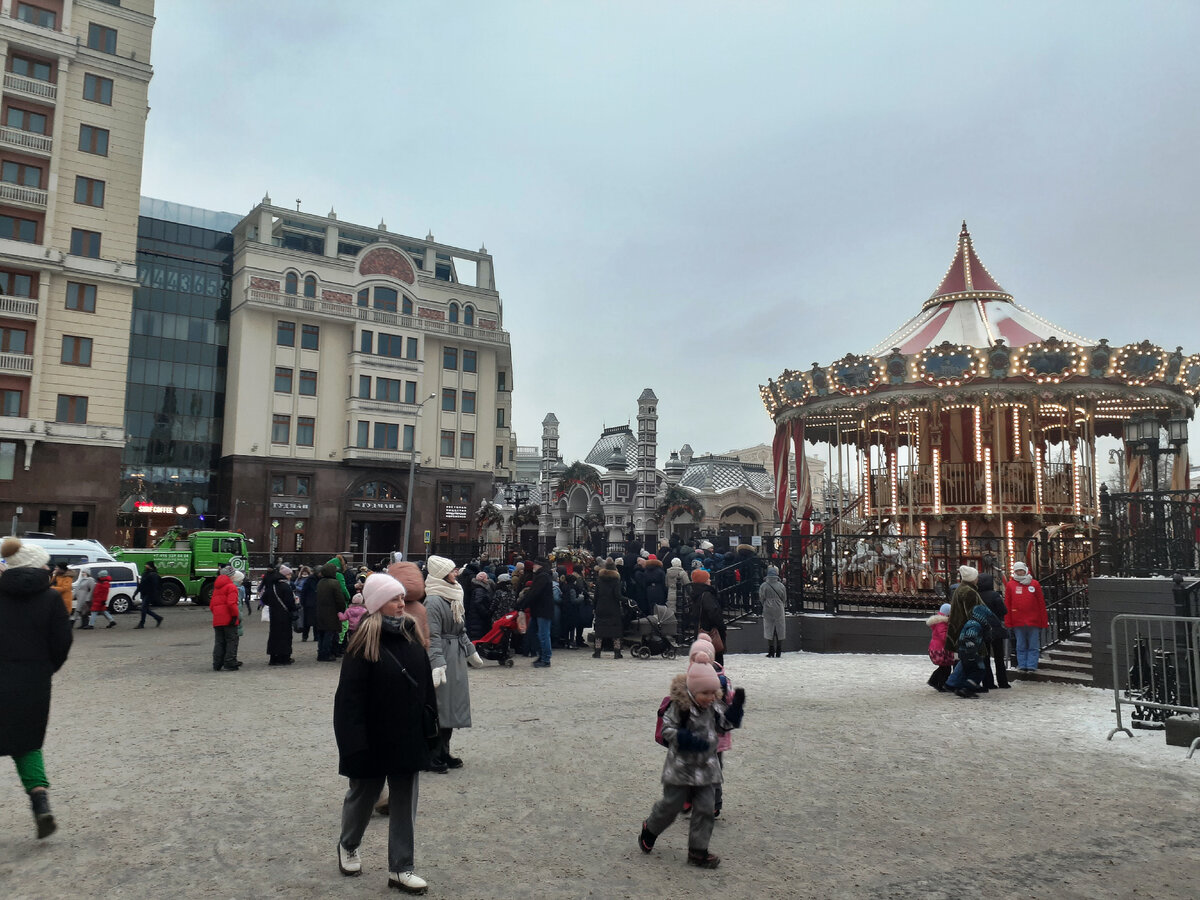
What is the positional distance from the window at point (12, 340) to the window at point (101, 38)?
1379 centimetres

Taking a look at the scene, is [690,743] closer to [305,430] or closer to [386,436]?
[386,436]

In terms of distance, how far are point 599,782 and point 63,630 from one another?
4.17m

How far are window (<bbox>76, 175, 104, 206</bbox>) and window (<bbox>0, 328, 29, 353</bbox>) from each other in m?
6.48

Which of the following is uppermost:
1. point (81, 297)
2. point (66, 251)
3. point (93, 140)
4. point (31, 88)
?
point (31, 88)

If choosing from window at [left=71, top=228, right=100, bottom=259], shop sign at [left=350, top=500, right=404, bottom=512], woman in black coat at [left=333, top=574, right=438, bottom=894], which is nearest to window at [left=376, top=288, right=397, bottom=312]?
shop sign at [left=350, top=500, right=404, bottom=512]

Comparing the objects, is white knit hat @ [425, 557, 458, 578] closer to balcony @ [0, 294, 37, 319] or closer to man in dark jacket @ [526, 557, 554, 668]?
man in dark jacket @ [526, 557, 554, 668]

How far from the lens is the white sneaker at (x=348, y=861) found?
4.79m

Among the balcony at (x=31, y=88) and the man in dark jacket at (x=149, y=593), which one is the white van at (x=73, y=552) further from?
the balcony at (x=31, y=88)

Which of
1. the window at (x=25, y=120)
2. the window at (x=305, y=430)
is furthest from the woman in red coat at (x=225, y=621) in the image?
the window at (x=305, y=430)

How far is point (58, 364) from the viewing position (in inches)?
1423

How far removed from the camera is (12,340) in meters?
35.2

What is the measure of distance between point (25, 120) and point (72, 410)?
12.8 meters

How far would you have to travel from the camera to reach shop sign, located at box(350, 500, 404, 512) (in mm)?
47000

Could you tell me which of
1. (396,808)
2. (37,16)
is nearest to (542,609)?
(396,808)
